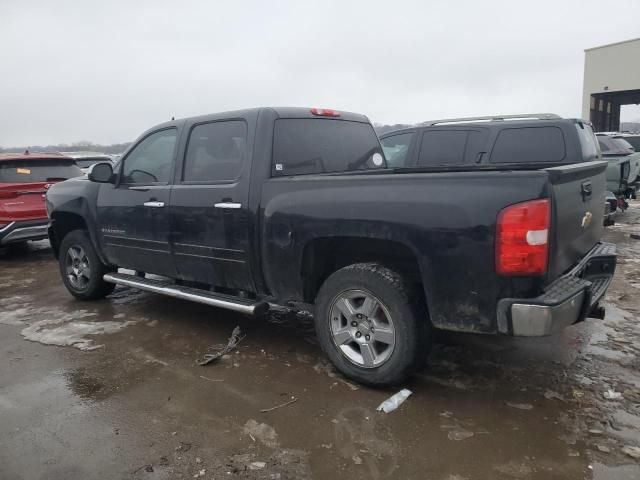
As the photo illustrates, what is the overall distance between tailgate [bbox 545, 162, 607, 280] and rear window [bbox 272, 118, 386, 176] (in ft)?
6.29

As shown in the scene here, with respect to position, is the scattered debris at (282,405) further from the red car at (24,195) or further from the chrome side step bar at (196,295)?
the red car at (24,195)

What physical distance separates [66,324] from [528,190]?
4.48 meters

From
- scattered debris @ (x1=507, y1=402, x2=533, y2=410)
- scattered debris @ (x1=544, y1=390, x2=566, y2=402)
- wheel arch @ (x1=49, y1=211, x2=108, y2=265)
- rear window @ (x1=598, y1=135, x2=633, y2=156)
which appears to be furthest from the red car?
rear window @ (x1=598, y1=135, x2=633, y2=156)

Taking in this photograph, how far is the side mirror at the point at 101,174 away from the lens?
5.04 m

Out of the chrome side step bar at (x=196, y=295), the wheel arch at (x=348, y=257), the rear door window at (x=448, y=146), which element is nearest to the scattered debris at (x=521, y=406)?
the wheel arch at (x=348, y=257)

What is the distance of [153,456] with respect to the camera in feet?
9.29

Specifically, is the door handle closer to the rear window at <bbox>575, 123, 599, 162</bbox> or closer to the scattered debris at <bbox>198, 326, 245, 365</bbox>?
the scattered debris at <bbox>198, 326, 245, 365</bbox>

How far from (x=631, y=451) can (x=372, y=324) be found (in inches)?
62.3

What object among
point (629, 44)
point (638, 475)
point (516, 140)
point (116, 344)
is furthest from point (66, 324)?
point (629, 44)

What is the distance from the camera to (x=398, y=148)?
736 centimetres

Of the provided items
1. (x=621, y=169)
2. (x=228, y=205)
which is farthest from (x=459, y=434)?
(x=621, y=169)

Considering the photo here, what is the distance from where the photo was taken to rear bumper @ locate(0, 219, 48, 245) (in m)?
7.86

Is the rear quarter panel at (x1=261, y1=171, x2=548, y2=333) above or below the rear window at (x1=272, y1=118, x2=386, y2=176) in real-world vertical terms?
below

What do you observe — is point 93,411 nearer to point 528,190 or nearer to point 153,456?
point 153,456
